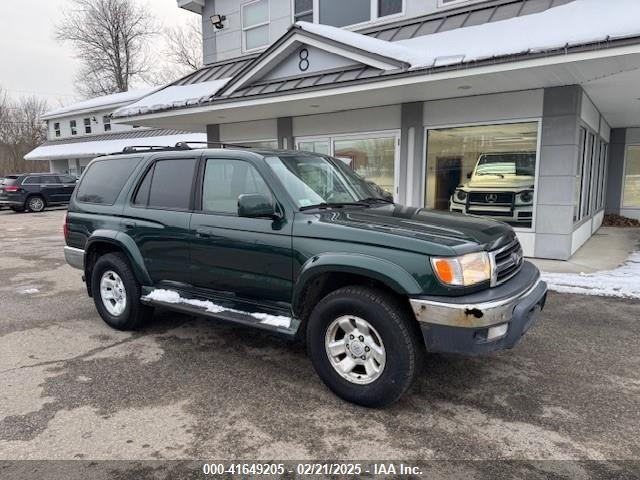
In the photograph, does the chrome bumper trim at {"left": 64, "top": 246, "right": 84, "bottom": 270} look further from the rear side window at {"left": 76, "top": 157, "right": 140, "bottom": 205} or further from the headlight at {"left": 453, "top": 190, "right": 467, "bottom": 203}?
the headlight at {"left": 453, "top": 190, "right": 467, "bottom": 203}

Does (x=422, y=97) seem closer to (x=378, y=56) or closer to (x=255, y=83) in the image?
(x=378, y=56)

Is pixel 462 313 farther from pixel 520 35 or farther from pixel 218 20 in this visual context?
pixel 218 20

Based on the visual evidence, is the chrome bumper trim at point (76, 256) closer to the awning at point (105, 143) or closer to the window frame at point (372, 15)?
the window frame at point (372, 15)

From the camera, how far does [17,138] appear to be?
43.2 m

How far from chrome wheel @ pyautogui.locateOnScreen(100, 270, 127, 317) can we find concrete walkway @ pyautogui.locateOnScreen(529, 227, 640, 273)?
6.20 meters

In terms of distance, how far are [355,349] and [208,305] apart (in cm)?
150

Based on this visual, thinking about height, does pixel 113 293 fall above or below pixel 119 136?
below

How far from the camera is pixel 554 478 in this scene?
248 cm

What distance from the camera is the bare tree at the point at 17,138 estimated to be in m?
42.2

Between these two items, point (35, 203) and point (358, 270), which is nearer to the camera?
point (358, 270)

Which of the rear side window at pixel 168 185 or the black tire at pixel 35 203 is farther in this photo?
the black tire at pixel 35 203

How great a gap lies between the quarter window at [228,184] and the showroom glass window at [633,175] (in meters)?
13.3

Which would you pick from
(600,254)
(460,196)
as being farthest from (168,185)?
(600,254)

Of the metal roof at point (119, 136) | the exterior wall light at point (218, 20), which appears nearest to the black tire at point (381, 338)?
the exterior wall light at point (218, 20)
